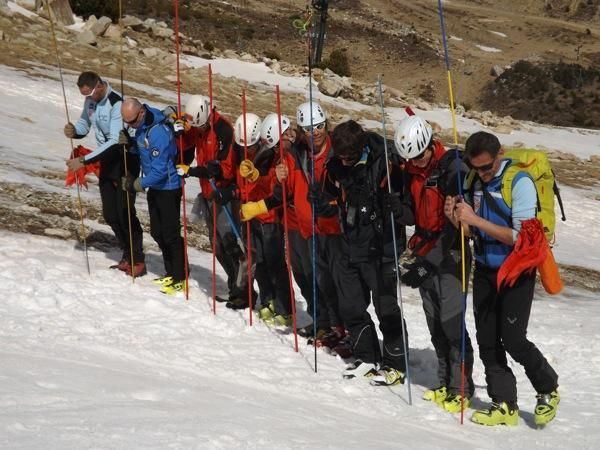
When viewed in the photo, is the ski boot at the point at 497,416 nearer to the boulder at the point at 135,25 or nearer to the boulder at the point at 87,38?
the boulder at the point at 87,38

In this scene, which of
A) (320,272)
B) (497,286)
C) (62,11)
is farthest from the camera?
(62,11)

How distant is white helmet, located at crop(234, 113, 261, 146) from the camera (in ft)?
26.2

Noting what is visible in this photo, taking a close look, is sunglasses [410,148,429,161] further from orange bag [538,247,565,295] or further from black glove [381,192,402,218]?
orange bag [538,247,565,295]

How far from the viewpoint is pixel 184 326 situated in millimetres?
8070

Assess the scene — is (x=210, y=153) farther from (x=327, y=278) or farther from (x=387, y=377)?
(x=387, y=377)

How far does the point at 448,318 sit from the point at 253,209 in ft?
6.84

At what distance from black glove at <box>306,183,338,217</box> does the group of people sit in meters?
0.01

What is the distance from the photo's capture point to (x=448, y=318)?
669 centimetres

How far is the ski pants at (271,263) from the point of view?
837 centimetres

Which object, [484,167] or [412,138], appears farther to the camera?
[412,138]

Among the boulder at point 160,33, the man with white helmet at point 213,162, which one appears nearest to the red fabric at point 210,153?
the man with white helmet at point 213,162

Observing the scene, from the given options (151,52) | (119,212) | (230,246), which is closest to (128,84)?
(151,52)

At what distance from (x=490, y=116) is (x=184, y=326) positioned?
2685cm

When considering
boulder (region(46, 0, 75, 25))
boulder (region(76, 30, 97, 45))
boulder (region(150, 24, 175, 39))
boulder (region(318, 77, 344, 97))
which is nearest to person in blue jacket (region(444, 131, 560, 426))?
boulder (region(76, 30, 97, 45))
